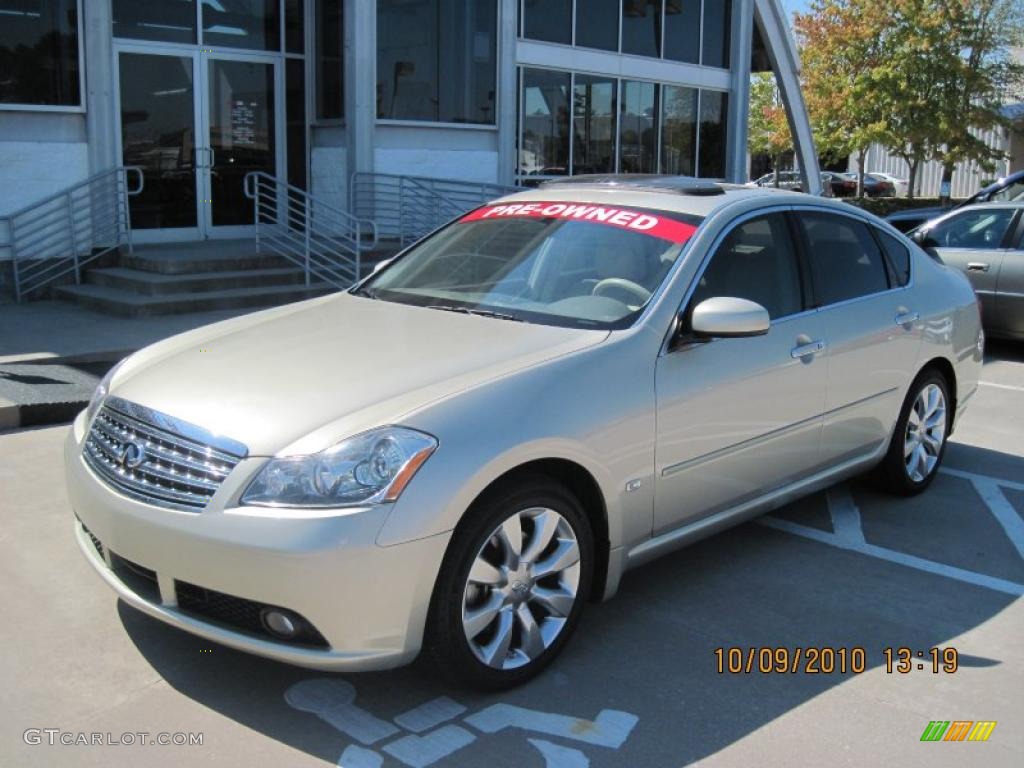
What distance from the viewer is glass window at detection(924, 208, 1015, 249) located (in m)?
10.4

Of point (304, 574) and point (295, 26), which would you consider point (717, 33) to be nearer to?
point (295, 26)

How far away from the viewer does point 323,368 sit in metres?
3.74

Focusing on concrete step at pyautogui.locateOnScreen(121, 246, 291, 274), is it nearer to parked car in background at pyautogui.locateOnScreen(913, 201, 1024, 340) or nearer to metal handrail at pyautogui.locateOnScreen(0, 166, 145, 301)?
metal handrail at pyautogui.locateOnScreen(0, 166, 145, 301)

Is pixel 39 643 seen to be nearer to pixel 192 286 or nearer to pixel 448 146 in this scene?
pixel 192 286

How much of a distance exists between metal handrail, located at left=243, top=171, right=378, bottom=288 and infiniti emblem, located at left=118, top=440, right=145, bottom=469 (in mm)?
7956

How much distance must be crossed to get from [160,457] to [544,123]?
13.8m

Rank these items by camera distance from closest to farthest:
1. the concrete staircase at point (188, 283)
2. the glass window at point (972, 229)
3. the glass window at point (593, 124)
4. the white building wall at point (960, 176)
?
the glass window at point (972, 229), the concrete staircase at point (188, 283), the glass window at point (593, 124), the white building wall at point (960, 176)

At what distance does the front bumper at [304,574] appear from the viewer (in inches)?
122

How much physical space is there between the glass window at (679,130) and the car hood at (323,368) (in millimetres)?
15029

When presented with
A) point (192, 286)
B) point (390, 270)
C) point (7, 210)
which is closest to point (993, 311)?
point (390, 270)

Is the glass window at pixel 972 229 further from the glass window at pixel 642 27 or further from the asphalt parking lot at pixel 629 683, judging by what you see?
the glass window at pixel 642 27

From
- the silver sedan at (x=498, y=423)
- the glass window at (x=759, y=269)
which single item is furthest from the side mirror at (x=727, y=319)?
the glass window at (x=759, y=269)

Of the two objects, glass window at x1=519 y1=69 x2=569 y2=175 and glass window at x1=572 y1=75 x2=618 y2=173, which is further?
glass window at x1=572 y1=75 x2=618 y2=173

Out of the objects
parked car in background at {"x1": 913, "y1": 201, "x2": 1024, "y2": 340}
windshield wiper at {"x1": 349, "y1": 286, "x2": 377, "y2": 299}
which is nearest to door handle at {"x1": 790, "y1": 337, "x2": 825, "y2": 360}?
windshield wiper at {"x1": 349, "y1": 286, "x2": 377, "y2": 299}
